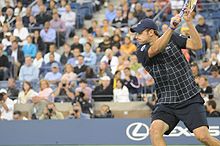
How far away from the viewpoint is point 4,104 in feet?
53.4

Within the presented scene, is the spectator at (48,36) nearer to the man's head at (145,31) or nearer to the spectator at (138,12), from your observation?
the spectator at (138,12)

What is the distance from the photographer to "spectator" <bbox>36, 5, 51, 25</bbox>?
2062 centimetres

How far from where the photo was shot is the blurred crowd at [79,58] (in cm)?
1623

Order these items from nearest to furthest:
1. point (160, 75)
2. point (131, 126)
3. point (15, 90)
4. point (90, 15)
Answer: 1. point (160, 75)
2. point (131, 126)
3. point (15, 90)
4. point (90, 15)

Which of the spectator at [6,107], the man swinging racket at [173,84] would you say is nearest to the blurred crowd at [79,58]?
the spectator at [6,107]

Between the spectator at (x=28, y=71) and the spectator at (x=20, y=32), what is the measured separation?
193 cm

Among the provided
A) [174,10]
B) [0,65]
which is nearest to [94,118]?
[0,65]

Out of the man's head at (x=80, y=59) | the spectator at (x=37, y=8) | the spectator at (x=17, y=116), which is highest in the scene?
A: the spectator at (x=37, y=8)

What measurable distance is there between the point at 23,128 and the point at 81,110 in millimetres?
1729

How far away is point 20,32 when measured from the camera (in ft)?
66.5

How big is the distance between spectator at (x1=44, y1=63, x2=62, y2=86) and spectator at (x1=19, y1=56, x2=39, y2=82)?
40 centimetres

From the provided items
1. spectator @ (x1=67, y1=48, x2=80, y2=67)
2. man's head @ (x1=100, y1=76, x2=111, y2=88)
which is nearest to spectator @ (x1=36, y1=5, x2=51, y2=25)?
spectator @ (x1=67, y1=48, x2=80, y2=67)

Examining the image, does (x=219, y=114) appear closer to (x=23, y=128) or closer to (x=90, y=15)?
(x=23, y=128)

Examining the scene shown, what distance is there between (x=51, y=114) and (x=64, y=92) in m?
1.57
